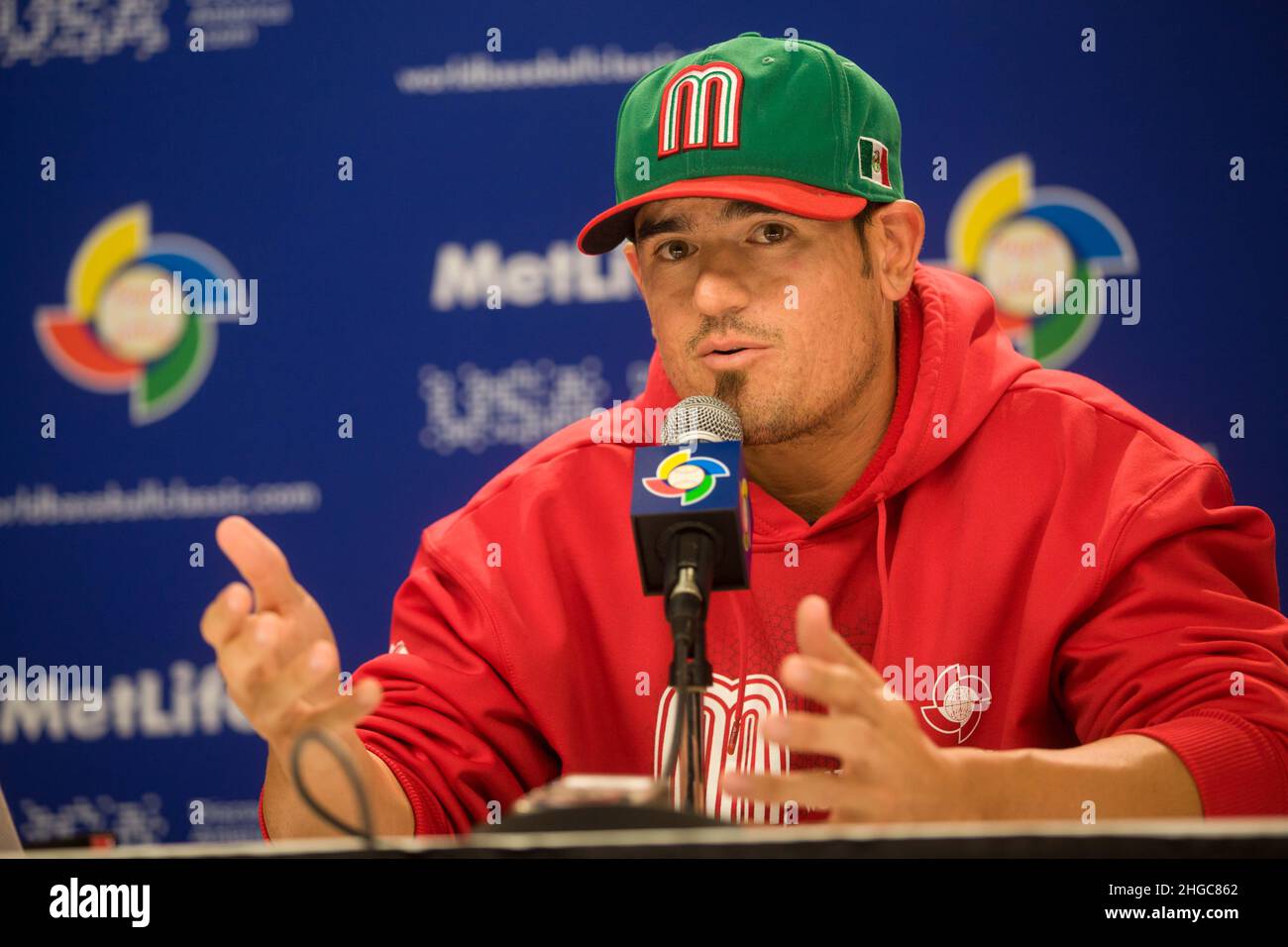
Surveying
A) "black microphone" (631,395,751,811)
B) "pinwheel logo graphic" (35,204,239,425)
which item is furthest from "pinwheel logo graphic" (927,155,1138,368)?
"pinwheel logo graphic" (35,204,239,425)

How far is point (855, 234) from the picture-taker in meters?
1.85

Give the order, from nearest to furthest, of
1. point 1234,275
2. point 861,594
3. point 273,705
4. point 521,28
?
point 273,705
point 861,594
point 1234,275
point 521,28

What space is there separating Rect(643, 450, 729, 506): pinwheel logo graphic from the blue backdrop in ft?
3.54

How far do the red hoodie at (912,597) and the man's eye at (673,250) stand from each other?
0.20 metres

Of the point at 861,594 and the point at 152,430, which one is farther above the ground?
the point at 152,430

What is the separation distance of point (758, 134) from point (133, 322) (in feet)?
4.52

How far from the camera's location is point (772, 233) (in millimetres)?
1794

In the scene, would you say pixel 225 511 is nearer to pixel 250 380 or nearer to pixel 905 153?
pixel 250 380

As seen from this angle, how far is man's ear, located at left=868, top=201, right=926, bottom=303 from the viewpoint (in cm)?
188

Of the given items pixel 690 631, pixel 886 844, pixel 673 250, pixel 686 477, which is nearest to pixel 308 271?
pixel 673 250

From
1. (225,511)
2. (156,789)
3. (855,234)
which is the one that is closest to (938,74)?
(855,234)

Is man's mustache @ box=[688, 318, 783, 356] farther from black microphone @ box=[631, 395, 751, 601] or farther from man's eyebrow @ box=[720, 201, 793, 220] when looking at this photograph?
black microphone @ box=[631, 395, 751, 601]

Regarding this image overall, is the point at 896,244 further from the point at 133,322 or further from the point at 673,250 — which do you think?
the point at 133,322

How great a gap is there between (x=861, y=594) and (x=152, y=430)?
144cm
